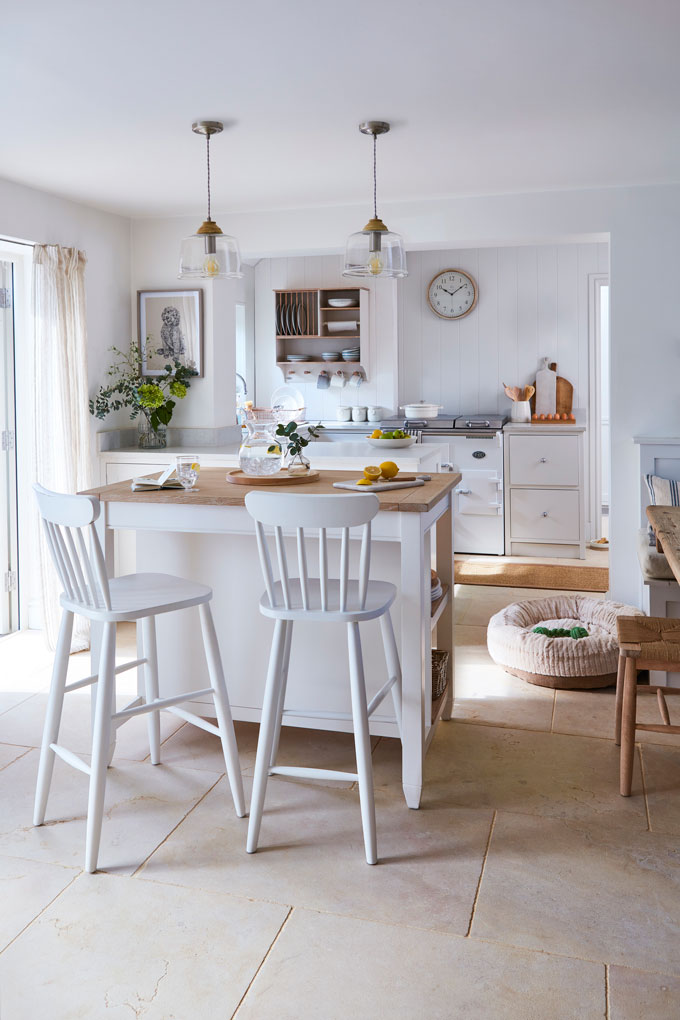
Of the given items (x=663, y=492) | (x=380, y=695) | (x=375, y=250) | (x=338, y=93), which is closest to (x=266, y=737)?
(x=380, y=695)

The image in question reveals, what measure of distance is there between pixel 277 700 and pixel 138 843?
1.90 feet

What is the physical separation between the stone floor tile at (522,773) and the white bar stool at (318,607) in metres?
0.48

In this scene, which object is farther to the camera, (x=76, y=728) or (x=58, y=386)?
(x=58, y=386)

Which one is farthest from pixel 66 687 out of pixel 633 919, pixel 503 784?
pixel 633 919

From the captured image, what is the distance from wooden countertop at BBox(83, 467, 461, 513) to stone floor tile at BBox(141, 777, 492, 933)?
37.5 inches

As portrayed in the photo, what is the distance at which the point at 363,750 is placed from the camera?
7.67ft

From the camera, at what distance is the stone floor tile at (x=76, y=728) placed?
317 cm

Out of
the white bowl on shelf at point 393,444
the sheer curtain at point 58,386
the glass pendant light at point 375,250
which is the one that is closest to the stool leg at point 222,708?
the glass pendant light at point 375,250

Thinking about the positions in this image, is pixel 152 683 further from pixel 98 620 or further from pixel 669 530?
pixel 669 530

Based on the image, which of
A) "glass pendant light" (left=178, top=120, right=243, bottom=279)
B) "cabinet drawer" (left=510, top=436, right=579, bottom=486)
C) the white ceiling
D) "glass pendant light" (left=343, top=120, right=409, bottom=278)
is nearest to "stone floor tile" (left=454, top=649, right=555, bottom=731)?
"glass pendant light" (left=343, top=120, right=409, bottom=278)

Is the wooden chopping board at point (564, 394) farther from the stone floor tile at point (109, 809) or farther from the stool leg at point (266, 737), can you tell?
the stool leg at point (266, 737)

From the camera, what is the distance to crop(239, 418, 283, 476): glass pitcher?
10.1 ft

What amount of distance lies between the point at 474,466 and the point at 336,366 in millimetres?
1517

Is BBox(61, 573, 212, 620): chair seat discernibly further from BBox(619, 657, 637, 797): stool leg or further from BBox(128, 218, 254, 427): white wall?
BBox(128, 218, 254, 427): white wall
